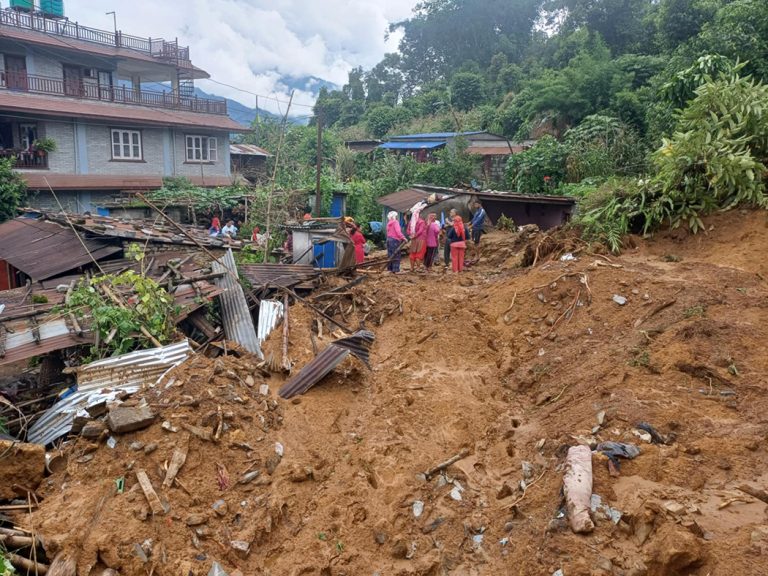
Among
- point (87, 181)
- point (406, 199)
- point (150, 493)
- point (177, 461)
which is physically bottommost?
point (150, 493)

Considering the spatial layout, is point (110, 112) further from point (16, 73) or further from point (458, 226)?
point (458, 226)

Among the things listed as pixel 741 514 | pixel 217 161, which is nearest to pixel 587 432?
pixel 741 514

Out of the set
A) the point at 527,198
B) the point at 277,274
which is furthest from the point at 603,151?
the point at 277,274

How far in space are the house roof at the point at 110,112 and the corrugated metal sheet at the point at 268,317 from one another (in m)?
16.1

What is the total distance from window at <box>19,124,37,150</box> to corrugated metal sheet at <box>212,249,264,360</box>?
618 inches

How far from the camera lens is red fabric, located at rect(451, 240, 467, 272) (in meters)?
13.1

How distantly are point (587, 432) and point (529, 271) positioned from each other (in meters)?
5.59

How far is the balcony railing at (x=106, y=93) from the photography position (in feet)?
73.0

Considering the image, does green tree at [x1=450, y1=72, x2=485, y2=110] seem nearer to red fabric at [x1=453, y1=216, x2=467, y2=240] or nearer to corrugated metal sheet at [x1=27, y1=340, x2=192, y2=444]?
red fabric at [x1=453, y1=216, x2=467, y2=240]

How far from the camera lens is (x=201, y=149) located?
90.1ft

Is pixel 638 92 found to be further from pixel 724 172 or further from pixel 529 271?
pixel 529 271

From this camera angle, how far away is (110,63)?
2609 centimetres

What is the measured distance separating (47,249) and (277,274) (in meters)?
5.27

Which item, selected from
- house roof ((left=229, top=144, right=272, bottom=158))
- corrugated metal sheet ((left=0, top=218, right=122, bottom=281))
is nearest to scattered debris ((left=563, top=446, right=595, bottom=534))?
corrugated metal sheet ((left=0, top=218, right=122, bottom=281))
